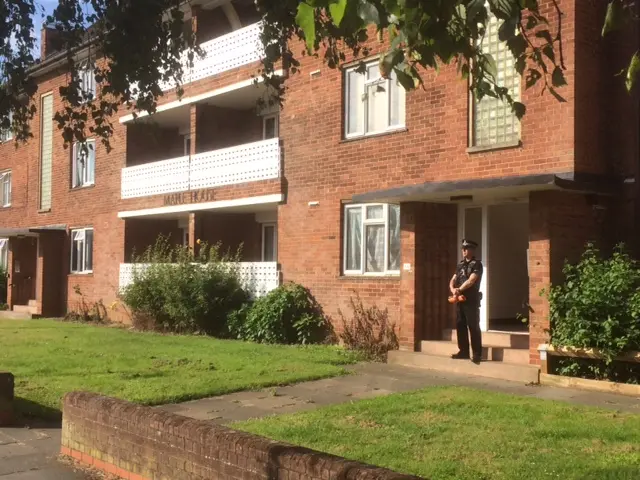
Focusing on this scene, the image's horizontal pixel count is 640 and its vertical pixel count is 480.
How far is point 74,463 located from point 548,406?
4976 millimetres

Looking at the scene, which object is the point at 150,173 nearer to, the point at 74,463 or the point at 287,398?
the point at 287,398

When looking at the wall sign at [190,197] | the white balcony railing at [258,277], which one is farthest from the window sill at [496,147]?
the wall sign at [190,197]

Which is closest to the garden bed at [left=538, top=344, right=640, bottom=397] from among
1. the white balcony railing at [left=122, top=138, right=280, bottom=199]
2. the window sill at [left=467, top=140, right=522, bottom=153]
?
the window sill at [left=467, top=140, right=522, bottom=153]

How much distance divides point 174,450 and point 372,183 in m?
9.22

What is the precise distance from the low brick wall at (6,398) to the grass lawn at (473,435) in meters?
2.54

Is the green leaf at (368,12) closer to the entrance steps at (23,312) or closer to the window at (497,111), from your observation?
the window at (497,111)

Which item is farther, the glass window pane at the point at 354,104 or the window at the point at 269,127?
the window at the point at 269,127

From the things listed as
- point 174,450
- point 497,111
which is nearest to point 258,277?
point 497,111

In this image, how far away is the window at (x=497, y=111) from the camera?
12.0m

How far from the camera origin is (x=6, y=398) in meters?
8.38

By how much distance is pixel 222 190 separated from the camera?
18.3 metres

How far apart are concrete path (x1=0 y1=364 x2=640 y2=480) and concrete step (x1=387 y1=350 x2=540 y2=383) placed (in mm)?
202

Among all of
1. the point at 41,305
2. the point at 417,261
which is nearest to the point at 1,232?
the point at 41,305

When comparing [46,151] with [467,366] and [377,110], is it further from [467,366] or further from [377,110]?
[467,366]
